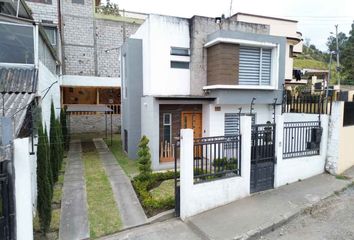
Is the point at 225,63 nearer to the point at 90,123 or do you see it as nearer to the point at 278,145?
the point at 278,145

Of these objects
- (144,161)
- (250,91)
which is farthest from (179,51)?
(144,161)

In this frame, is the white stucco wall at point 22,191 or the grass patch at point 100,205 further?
the grass patch at point 100,205

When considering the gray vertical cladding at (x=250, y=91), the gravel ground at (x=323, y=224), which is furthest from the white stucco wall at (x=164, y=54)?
the gravel ground at (x=323, y=224)

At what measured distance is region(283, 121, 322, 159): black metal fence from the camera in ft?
26.9

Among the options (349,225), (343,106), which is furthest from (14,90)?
(343,106)

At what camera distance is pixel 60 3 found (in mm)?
20297

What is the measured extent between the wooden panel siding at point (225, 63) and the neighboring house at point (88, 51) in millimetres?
11377

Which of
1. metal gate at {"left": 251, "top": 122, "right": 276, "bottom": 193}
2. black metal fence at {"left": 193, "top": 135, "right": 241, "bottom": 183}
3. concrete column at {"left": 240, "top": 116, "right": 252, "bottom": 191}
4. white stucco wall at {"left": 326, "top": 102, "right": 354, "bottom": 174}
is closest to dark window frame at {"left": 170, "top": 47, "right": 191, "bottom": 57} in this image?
metal gate at {"left": 251, "top": 122, "right": 276, "bottom": 193}

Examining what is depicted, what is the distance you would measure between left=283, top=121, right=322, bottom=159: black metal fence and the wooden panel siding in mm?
3531

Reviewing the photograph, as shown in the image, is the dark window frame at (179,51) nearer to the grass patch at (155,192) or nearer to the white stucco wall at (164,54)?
the white stucco wall at (164,54)

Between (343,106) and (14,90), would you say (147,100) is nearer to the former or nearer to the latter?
(14,90)

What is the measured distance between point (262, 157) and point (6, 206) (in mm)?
6321

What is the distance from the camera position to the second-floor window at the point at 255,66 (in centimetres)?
1132

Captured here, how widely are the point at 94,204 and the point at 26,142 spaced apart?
3710mm
